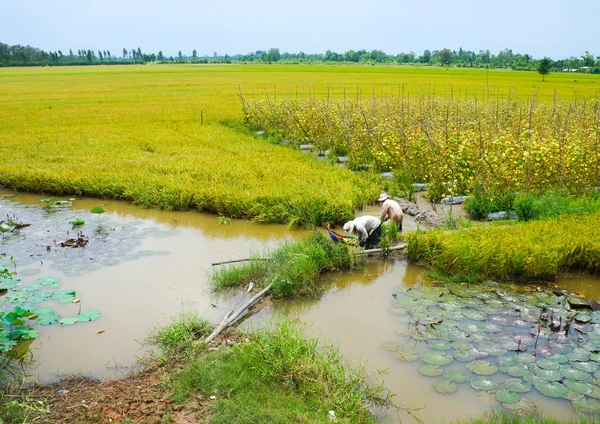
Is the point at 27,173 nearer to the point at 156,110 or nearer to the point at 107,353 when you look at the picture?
the point at 107,353

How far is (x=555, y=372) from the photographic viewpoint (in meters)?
4.66

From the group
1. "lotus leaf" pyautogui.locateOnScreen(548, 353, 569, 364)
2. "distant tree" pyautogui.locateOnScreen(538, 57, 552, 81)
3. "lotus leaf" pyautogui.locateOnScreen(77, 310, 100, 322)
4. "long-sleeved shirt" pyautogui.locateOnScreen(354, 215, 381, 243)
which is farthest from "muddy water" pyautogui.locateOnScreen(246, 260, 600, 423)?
"distant tree" pyautogui.locateOnScreen(538, 57, 552, 81)

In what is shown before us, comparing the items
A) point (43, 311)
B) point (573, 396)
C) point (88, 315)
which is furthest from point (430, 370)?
point (43, 311)

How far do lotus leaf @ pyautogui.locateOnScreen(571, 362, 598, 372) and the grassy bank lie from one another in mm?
1996

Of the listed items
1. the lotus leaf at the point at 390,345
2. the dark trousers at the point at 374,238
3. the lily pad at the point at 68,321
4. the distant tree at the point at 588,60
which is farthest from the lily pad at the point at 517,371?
the distant tree at the point at 588,60

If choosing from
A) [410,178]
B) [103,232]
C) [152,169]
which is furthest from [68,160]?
[410,178]

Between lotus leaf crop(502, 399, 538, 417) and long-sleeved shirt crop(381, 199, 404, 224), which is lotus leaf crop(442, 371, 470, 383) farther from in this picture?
long-sleeved shirt crop(381, 199, 404, 224)

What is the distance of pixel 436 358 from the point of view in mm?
4973

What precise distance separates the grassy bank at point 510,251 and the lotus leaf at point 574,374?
2047 millimetres

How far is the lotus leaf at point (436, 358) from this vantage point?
16.1 ft

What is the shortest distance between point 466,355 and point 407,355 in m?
0.59

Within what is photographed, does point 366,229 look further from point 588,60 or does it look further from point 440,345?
point 588,60

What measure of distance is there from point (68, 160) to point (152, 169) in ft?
8.44

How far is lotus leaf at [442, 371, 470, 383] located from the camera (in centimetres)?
464
